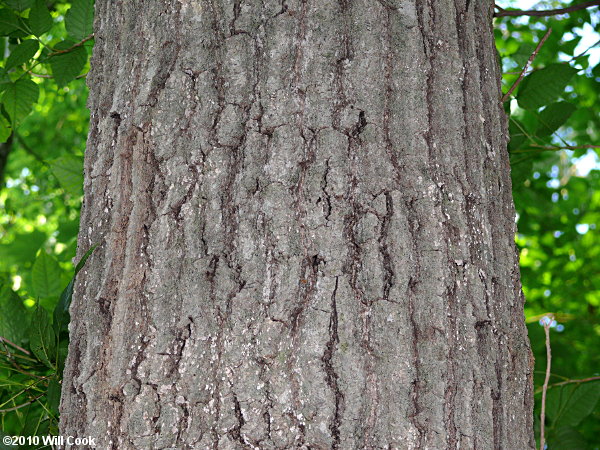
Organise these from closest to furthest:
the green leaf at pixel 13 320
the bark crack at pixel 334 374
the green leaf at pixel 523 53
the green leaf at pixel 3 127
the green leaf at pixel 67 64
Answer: the bark crack at pixel 334 374, the green leaf at pixel 13 320, the green leaf at pixel 67 64, the green leaf at pixel 3 127, the green leaf at pixel 523 53

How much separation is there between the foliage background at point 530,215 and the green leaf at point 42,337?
15 millimetres

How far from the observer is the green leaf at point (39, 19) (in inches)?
62.0

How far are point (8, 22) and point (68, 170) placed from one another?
42 centimetres

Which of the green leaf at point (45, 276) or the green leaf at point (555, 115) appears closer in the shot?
the green leaf at point (45, 276)

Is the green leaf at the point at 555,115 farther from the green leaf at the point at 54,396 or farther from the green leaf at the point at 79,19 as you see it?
the green leaf at the point at 54,396

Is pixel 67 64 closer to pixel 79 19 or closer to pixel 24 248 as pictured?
pixel 79 19

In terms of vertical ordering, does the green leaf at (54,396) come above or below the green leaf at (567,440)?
above

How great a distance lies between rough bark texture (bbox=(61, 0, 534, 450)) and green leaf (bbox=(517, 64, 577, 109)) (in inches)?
26.4

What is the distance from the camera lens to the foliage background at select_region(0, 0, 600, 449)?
1604mm

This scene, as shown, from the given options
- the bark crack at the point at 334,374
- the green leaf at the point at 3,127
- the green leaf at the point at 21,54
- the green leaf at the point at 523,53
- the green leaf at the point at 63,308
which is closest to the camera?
the bark crack at the point at 334,374

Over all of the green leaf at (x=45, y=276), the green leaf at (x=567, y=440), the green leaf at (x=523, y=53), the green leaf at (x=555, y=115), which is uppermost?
the green leaf at (x=523, y=53)

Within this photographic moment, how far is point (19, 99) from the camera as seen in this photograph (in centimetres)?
168

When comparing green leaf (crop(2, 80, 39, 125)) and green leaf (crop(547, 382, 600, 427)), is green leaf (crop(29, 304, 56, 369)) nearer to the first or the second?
green leaf (crop(2, 80, 39, 125))

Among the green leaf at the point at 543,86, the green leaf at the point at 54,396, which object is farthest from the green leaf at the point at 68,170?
the green leaf at the point at 543,86
